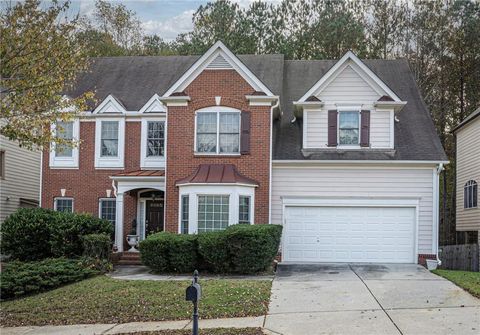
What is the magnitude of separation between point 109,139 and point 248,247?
356 inches

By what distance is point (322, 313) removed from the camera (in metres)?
12.3

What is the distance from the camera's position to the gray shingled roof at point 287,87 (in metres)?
21.2

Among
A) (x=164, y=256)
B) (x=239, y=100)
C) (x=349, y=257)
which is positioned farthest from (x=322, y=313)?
(x=239, y=100)

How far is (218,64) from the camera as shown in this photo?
21.2 m

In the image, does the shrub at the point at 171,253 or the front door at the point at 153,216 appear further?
the front door at the point at 153,216

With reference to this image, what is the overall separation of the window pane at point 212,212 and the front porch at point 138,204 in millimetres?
2426

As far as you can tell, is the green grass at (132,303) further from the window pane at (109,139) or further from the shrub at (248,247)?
the window pane at (109,139)

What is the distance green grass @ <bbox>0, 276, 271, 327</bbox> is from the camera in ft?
42.0

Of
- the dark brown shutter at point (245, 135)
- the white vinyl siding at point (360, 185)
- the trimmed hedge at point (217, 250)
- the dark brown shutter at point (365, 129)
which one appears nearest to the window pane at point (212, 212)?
the trimmed hedge at point (217, 250)

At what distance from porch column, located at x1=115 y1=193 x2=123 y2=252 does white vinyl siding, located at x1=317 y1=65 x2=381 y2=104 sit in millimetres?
8112

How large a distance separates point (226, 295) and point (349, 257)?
799cm

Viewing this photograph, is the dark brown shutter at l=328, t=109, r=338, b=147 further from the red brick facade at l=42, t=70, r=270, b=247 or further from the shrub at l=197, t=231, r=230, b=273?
the shrub at l=197, t=231, r=230, b=273

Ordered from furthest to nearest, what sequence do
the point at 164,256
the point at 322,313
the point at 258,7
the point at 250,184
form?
the point at 258,7 < the point at 250,184 < the point at 164,256 < the point at 322,313

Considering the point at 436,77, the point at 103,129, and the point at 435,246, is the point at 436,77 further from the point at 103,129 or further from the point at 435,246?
the point at 103,129
